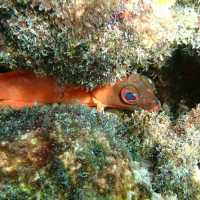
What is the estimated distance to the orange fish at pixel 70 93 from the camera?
2141mm

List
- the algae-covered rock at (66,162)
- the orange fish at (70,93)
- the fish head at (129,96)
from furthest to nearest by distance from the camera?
the fish head at (129,96) → the orange fish at (70,93) → the algae-covered rock at (66,162)

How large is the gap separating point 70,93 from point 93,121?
0.59 meters

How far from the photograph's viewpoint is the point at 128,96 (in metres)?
2.27

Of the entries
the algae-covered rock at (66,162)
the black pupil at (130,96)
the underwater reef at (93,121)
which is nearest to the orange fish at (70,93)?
the black pupil at (130,96)

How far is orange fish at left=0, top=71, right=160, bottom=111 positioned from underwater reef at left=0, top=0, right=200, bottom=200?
23 cm

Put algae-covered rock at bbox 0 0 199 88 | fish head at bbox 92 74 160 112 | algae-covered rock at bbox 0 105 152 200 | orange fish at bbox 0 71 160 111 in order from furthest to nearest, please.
A: fish head at bbox 92 74 160 112, orange fish at bbox 0 71 160 111, algae-covered rock at bbox 0 0 199 88, algae-covered rock at bbox 0 105 152 200

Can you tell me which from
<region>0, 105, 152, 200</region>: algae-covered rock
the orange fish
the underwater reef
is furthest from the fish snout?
<region>0, 105, 152, 200</region>: algae-covered rock

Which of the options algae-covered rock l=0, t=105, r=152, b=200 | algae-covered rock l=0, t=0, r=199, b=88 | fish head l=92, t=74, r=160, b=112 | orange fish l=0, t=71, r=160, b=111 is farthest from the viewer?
fish head l=92, t=74, r=160, b=112

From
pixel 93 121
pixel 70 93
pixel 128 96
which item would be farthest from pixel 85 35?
pixel 128 96

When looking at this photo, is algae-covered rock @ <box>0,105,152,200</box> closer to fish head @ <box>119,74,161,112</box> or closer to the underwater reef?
the underwater reef

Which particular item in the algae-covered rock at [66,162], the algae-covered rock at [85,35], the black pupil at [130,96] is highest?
the algae-covered rock at [85,35]

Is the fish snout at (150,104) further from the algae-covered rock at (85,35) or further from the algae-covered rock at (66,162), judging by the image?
the algae-covered rock at (66,162)

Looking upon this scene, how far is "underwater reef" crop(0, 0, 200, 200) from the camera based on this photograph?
1263mm

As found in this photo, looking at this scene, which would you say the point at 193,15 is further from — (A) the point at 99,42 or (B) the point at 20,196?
(B) the point at 20,196
